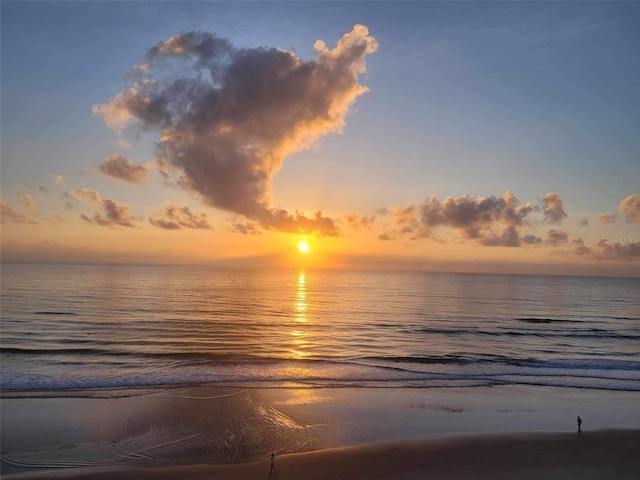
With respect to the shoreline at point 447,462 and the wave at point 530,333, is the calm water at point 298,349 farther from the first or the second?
the shoreline at point 447,462

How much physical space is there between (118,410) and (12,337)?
19.8 metres

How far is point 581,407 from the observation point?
60.3 feet

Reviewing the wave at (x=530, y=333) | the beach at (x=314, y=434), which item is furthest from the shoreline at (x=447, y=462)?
the wave at (x=530, y=333)

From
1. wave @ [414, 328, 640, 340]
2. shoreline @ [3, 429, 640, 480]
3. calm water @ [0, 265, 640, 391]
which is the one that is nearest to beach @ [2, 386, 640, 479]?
shoreline @ [3, 429, 640, 480]

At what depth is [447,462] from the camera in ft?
41.5

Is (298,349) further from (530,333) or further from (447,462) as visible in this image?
(530,333)

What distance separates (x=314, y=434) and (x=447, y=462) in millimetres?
4377

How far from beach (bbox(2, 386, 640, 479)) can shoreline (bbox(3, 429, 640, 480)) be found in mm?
32

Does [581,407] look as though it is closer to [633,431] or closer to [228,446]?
[633,431]

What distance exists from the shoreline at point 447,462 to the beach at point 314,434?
32 mm

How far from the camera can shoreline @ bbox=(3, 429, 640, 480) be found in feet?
38.5

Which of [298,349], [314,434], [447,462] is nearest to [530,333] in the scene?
[298,349]

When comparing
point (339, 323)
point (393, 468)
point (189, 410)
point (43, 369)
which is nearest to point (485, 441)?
point (393, 468)

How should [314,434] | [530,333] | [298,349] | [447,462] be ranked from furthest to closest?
[530,333]
[298,349]
[314,434]
[447,462]
